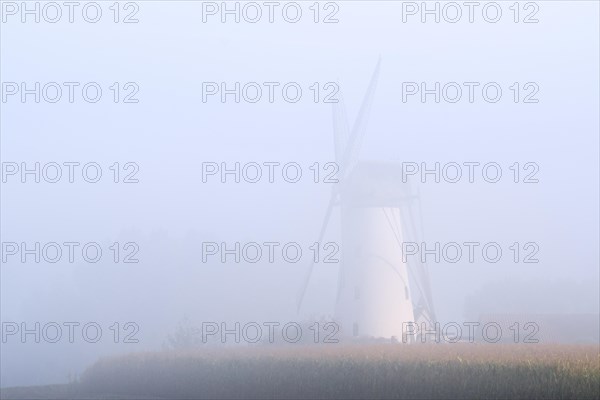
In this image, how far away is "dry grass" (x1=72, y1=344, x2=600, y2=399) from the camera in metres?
21.2

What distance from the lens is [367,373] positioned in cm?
2631

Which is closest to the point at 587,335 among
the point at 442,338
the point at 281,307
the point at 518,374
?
the point at 442,338

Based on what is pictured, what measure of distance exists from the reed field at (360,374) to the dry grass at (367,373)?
0.08ft

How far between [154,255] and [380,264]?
36878mm

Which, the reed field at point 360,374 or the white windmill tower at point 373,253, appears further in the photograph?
the white windmill tower at point 373,253

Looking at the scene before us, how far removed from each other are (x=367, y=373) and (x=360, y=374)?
0.79ft

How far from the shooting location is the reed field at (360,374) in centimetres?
2123

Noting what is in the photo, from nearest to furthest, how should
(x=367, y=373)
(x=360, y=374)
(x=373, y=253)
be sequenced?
(x=367, y=373) → (x=360, y=374) → (x=373, y=253)

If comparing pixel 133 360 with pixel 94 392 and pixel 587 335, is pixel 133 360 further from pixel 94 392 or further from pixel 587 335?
pixel 587 335

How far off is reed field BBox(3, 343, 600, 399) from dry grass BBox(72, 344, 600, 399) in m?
0.02

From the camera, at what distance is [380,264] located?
152ft

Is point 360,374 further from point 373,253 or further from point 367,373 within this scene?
point 373,253

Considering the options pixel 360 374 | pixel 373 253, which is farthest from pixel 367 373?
pixel 373 253

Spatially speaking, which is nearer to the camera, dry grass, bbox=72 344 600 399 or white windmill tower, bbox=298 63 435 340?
dry grass, bbox=72 344 600 399
